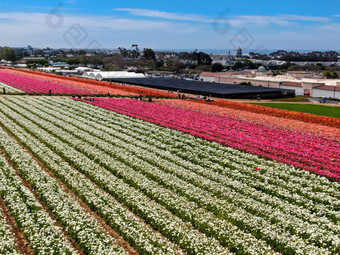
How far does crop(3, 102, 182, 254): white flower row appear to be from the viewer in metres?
13.2

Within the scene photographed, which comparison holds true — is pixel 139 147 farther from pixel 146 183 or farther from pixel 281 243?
pixel 281 243

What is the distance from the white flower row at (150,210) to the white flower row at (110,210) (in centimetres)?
39

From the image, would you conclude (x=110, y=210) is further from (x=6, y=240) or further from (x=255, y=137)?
(x=255, y=137)

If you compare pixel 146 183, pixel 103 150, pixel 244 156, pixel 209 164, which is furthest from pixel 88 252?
pixel 244 156

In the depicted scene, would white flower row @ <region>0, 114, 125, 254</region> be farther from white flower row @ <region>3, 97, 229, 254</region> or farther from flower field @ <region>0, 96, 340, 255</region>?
white flower row @ <region>3, 97, 229, 254</region>

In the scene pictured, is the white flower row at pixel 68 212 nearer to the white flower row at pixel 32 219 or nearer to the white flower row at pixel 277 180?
the white flower row at pixel 32 219

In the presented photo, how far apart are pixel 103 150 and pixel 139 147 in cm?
275

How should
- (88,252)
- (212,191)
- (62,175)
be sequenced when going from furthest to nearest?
1. (62,175)
2. (212,191)
3. (88,252)

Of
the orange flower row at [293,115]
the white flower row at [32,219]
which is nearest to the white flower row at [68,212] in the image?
the white flower row at [32,219]

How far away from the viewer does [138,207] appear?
16.3 metres

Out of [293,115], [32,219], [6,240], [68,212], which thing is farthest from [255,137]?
[6,240]

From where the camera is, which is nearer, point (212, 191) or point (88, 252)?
point (88, 252)

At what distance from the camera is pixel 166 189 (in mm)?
18594

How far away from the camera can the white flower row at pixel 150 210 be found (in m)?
13.3
